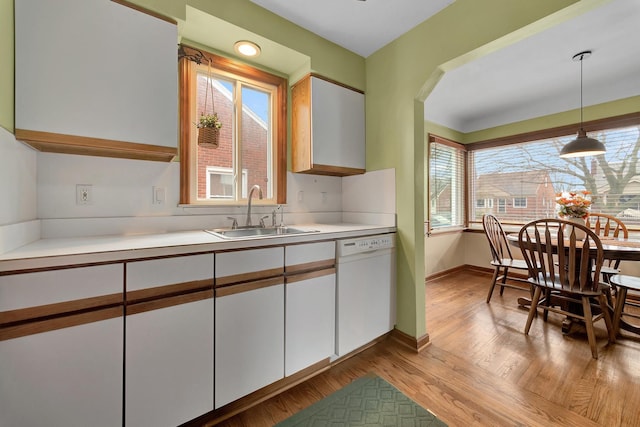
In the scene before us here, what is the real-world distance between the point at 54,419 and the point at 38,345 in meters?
0.30

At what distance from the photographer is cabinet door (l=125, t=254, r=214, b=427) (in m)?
1.09

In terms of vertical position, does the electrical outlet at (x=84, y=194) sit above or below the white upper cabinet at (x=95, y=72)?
below

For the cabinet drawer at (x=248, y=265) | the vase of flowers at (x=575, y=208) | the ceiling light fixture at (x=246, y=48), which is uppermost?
the ceiling light fixture at (x=246, y=48)

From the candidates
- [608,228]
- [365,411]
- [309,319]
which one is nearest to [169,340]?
[309,319]

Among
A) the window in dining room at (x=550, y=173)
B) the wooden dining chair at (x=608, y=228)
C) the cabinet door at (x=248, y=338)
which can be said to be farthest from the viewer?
the window in dining room at (x=550, y=173)

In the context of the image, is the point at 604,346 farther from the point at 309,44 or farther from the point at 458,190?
the point at 309,44

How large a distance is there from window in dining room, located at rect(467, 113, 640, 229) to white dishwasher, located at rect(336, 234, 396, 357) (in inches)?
114

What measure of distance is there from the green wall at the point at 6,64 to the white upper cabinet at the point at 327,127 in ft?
5.21

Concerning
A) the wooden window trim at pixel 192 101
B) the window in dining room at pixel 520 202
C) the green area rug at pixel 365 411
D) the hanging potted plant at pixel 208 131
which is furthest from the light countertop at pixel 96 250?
the window in dining room at pixel 520 202

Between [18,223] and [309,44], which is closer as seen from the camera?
[18,223]

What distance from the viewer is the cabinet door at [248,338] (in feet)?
4.24

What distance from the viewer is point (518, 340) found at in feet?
6.88

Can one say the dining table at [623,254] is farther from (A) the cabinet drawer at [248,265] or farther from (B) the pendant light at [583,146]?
(A) the cabinet drawer at [248,265]

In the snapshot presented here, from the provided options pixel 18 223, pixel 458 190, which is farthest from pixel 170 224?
pixel 458 190
